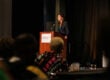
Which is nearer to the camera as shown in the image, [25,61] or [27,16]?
[25,61]

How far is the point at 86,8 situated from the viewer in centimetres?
1155

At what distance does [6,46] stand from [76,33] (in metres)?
9.54

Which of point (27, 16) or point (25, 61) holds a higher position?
point (27, 16)

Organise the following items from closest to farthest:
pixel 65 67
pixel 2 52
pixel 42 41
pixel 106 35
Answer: pixel 106 35 → pixel 2 52 → pixel 65 67 → pixel 42 41

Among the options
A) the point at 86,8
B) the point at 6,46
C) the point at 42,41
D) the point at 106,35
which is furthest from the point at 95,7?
the point at 106,35

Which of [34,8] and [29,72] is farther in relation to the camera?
[34,8]

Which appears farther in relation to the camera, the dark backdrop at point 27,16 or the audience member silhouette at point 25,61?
the dark backdrop at point 27,16

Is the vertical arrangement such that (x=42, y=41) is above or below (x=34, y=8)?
below

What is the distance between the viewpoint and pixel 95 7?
11.3m

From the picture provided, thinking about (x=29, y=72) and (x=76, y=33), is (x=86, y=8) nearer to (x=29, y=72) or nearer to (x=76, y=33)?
(x=76, y=33)

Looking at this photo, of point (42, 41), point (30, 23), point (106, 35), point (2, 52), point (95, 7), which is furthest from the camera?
point (95, 7)

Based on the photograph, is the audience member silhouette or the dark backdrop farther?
the dark backdrop

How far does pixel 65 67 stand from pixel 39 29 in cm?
762

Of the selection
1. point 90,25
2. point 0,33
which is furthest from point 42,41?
point 90,25
